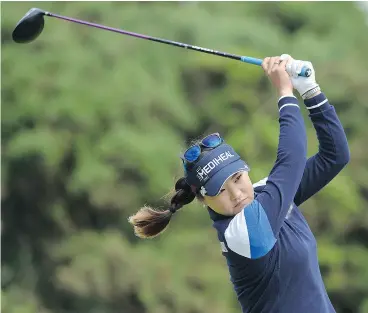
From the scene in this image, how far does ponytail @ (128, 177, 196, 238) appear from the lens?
8.87ft

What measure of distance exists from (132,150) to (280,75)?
823 cm

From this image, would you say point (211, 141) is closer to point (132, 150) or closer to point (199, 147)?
point (199, 147)

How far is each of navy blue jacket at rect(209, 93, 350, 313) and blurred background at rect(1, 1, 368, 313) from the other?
7060 millimetres

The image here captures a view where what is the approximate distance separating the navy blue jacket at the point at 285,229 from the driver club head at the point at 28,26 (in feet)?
4.59

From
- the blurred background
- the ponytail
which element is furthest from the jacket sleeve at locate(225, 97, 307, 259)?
the blurred background

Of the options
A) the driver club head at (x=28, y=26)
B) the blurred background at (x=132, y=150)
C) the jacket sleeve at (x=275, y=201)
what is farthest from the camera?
the blurred background at (x=132, y=150)

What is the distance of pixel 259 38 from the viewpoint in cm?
1213

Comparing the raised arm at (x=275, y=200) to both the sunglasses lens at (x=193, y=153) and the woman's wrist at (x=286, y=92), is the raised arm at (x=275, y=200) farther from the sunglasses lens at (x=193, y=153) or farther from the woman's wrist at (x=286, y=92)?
the sunglasses lens at (x=193, y=153)

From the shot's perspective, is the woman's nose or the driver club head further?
the driver club head

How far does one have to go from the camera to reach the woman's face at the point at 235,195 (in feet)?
7.98

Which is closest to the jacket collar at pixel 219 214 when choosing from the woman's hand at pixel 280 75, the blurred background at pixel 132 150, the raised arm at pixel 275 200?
the raised arm at pixel 275 200

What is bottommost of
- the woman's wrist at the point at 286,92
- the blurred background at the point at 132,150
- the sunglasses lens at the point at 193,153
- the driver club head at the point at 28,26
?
the blurred background at the point at 132,150

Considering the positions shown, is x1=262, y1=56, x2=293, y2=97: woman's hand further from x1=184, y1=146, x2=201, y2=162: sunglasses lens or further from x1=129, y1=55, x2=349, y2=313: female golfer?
x1=184, y1=146, x2=201, y2=162: sunglasses lens

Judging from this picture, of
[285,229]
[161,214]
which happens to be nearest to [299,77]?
[285,229]
